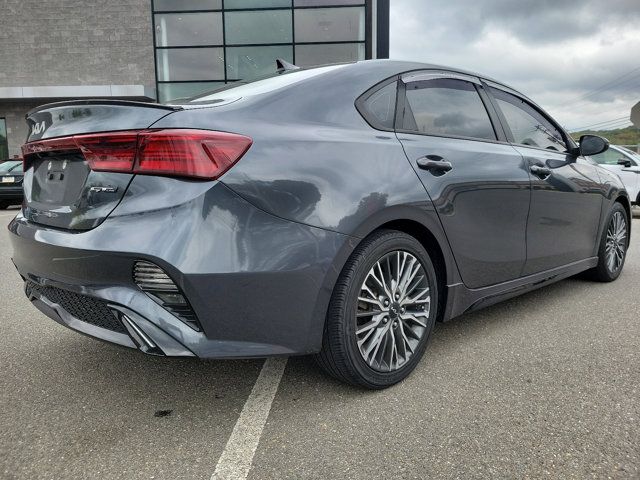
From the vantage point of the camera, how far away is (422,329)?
2.54m

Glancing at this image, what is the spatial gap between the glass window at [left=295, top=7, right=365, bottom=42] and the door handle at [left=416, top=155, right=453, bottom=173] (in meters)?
15.5

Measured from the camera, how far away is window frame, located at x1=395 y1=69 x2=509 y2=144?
8.40 feet

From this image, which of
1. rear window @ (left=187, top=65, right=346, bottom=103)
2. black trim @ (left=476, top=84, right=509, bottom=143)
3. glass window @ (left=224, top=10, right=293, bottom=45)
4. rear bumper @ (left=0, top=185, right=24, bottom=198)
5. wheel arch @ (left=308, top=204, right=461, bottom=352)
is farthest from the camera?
glass window @ (left=224, top=10, right=293, bottom=45)

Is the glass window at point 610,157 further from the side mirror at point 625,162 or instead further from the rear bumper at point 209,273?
the rear bumper at point 209,273

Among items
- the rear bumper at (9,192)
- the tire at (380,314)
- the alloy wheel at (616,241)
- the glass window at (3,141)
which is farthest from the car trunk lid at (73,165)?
the glass window at (3,141)

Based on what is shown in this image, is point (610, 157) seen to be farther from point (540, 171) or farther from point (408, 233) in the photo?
point (408, 233)

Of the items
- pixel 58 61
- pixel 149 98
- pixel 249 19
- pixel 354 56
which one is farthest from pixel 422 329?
pixel 58 61

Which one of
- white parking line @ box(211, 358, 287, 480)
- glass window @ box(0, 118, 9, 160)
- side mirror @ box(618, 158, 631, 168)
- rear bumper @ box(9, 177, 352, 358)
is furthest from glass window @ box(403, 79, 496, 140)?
glass window @ box(0, 118, 9, 160)

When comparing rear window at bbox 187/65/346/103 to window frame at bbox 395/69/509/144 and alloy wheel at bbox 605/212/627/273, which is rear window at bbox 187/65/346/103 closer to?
window frame at bbox 395/69/509/144

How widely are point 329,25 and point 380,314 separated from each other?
1619cm

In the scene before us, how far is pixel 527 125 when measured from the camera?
3508mm

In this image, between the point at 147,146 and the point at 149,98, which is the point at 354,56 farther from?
the point at 147,146

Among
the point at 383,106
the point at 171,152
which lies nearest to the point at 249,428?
the point at 171,152

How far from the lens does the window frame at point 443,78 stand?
2.56 metres
